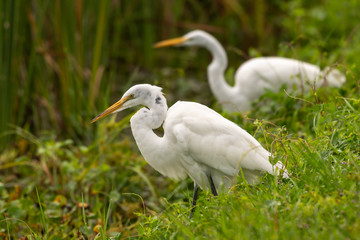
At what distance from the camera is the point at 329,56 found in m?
6.20

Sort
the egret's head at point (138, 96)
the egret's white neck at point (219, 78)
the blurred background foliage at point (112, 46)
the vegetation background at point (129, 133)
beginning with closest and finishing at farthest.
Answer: the vegetation background at point (129, 133)
the egret's head at point (138, 96)
the blurred background foliage at point (112, 46)
the egret's white neck at point (219, 78)

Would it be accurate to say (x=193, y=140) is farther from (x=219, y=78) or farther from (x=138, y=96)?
(x=219, y=78)

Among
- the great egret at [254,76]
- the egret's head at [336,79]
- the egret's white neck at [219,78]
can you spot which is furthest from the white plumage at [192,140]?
the egret's white neck at [219,78]

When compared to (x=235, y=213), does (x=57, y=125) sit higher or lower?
lower

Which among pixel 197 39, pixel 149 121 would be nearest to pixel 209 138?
pixel 149 121

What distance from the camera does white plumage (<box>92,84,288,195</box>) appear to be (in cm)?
312

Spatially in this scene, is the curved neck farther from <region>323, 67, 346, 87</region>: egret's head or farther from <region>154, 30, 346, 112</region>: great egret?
<region>323, 67, 346, 87</region>: egret's head

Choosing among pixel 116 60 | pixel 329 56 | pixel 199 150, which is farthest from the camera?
pixel 116 60

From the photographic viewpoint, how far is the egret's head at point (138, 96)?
3.22 metres

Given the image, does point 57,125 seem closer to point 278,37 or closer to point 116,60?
point 116,60

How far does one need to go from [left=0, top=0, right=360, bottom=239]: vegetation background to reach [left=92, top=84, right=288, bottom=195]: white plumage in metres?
0.18

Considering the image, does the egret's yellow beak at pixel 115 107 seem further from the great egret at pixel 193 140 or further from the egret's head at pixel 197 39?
the egret's head at pixel 197 39

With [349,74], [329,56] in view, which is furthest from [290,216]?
[329,56]

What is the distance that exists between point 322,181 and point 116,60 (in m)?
5.47
